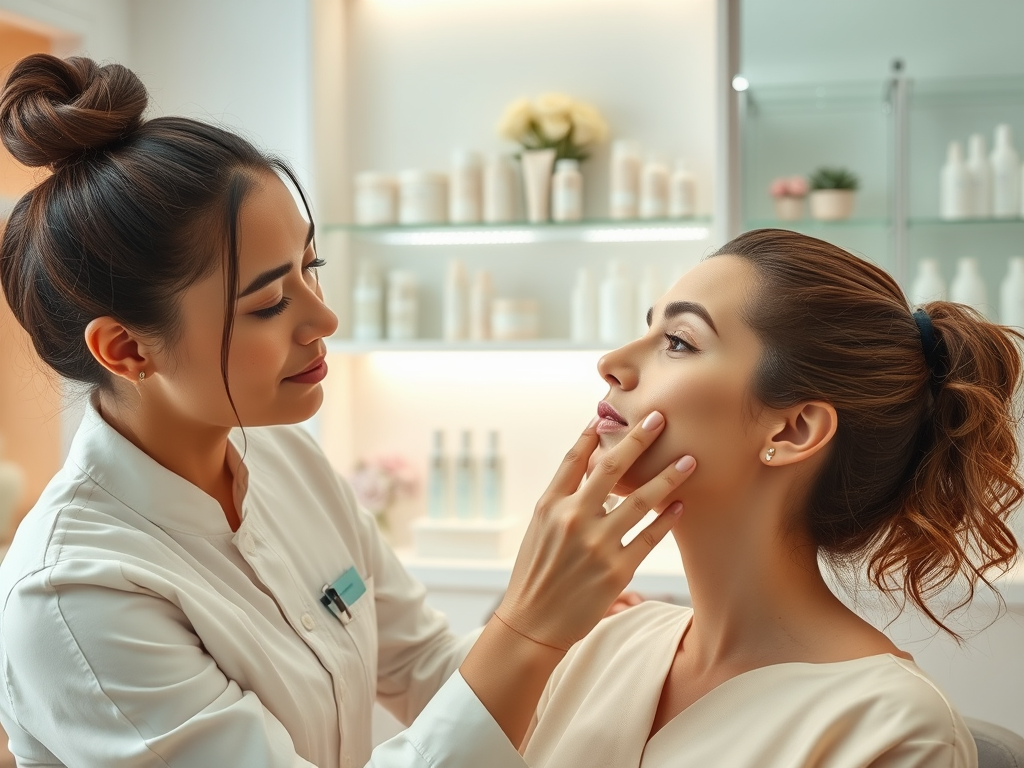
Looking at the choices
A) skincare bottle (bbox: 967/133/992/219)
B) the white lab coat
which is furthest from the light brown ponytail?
skincare bottle (bbox: 967/133/992/219)

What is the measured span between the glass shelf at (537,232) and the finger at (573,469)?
5.67 feet

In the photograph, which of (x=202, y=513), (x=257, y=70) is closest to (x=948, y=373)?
(x=202, y=513)

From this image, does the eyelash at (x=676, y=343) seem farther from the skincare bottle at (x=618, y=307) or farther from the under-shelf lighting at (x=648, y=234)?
the under-shelf lighting at (x=648, y=234)

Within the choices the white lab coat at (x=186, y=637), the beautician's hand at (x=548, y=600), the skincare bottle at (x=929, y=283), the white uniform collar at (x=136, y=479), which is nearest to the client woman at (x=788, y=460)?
the beautician's hand at (x=548, y=600)

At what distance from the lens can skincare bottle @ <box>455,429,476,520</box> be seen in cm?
296

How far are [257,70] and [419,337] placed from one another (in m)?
1.02

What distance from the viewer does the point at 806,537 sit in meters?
1.23

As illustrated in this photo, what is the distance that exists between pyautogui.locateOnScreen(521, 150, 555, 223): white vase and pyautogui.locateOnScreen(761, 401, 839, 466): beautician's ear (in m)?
1.78

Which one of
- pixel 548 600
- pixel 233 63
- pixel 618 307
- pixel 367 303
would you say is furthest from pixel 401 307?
pixel 548 600

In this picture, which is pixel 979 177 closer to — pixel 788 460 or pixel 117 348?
pixel 788 460

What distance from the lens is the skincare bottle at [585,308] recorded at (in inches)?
112

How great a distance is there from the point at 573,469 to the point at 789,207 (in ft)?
5.81

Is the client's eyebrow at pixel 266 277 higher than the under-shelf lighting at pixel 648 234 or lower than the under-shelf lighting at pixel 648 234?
lower

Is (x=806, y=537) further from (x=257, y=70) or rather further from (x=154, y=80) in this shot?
(x=154, y=80)
